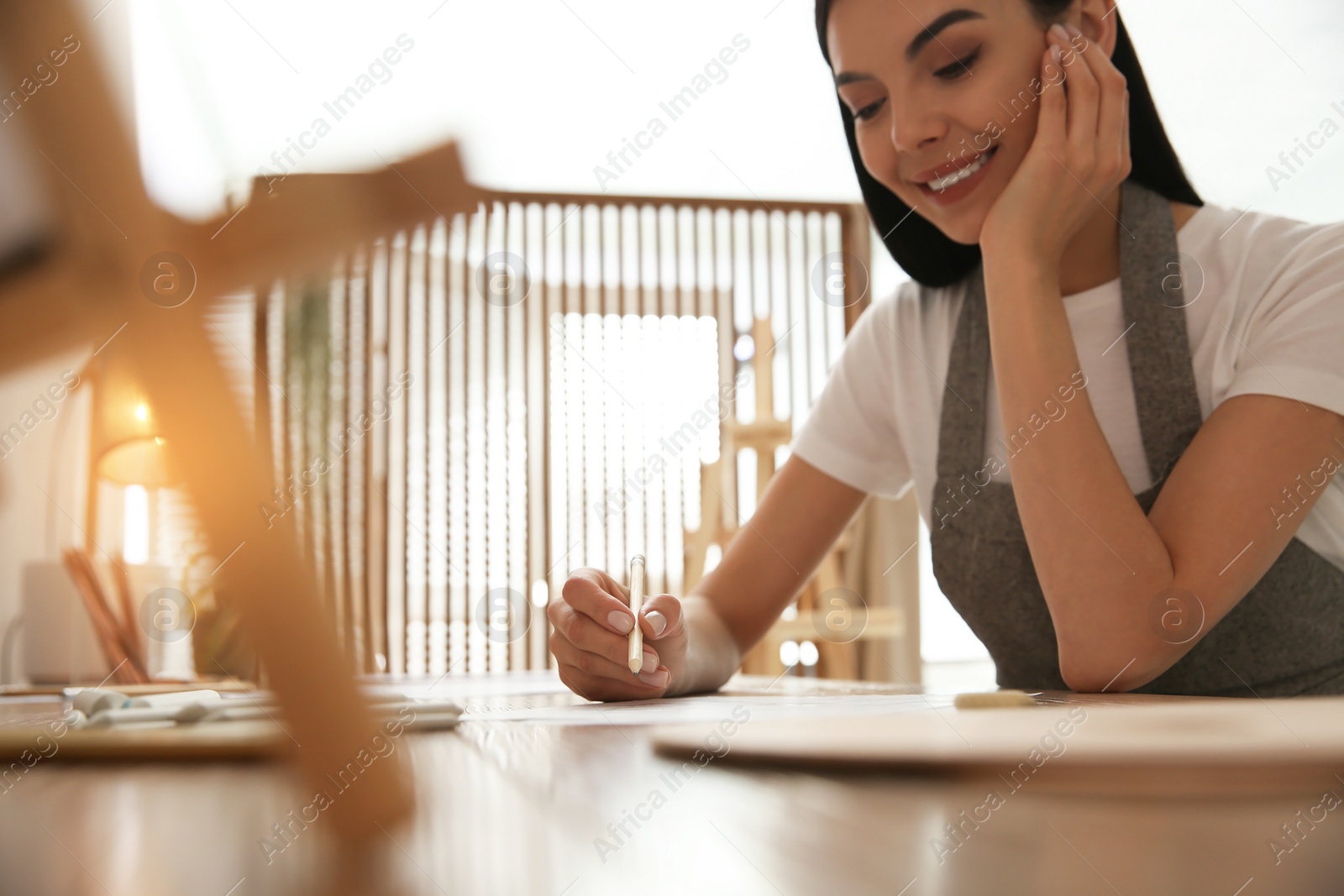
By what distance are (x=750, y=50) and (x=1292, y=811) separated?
3.05 meters

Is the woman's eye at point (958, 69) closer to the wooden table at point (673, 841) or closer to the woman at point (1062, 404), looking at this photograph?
the woman at point (1062, 404)

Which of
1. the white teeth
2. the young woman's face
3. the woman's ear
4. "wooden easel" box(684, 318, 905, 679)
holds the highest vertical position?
the woman's ear

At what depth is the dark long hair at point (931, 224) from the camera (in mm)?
836

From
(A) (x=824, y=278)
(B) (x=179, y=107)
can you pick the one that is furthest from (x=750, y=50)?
(B) (x=179, y=107)

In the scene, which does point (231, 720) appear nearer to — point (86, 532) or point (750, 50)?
point (86, 532)

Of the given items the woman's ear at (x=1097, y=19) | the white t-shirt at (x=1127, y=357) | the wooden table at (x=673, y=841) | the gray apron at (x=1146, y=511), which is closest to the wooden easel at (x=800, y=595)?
the white t-shirt at (x=1127, y=357)

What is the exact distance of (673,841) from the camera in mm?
193

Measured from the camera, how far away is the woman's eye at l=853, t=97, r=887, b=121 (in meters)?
0.85

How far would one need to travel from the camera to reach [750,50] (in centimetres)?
289

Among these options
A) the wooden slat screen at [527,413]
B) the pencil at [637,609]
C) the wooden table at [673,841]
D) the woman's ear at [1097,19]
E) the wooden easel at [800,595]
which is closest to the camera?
the wooden table at [673,841]

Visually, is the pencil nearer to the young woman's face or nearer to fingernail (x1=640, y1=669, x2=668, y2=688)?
fingernail (x1=640, y1=669, x2=668, y2=688)

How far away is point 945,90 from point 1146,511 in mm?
412

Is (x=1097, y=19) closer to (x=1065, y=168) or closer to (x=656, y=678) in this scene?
(x=1065, y=168)

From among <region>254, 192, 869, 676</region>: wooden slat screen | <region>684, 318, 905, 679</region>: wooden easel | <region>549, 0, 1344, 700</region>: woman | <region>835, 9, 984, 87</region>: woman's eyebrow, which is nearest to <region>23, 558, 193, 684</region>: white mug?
<region>549, 0, 1344, 700</region>: woman
